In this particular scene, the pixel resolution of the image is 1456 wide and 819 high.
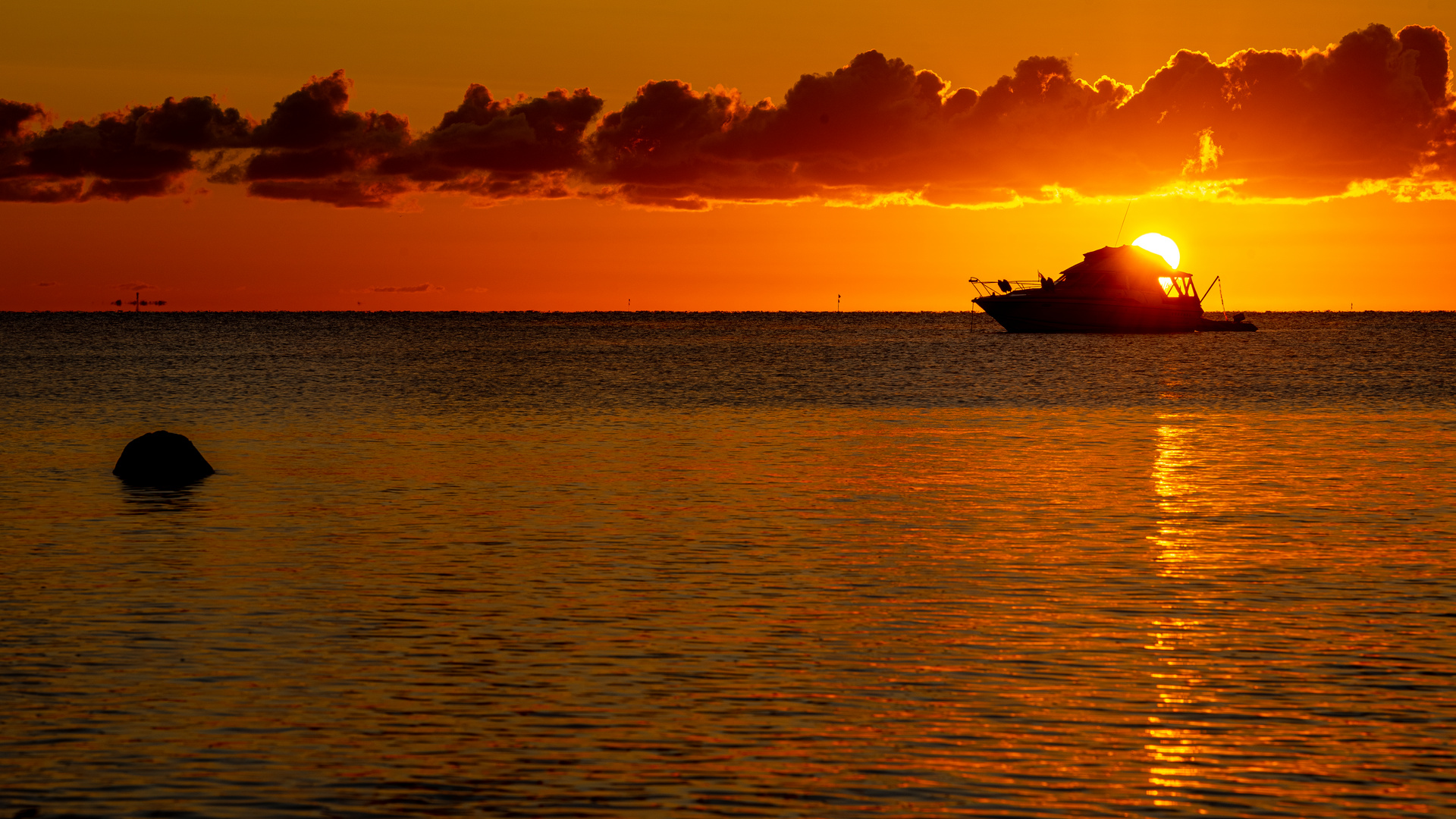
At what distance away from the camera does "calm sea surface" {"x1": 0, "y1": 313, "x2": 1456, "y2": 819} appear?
1068 centimetres

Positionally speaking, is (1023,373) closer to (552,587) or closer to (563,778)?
(552,587)

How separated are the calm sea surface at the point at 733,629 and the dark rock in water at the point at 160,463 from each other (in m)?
0.62

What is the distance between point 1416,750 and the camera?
11320 millimetres

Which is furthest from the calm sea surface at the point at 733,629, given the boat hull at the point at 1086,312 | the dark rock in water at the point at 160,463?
the boat hull at the point at 1086,312

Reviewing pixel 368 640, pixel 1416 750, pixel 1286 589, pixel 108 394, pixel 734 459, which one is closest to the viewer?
pixel 1416 750

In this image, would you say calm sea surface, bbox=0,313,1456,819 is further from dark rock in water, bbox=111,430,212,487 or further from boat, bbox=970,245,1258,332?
boat, bbox=970,245,1258,332

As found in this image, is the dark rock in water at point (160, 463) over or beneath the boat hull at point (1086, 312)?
beneath

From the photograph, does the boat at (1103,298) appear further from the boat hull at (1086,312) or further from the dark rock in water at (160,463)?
the dark rock in water at (160,463)

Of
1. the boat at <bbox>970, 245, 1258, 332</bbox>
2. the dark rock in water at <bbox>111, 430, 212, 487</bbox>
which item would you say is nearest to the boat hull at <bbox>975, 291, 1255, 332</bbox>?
the boat at <bbox>970, 245, 1258, 332</bbox>

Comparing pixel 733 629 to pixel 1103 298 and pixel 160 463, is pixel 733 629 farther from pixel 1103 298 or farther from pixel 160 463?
pixel 1103 298

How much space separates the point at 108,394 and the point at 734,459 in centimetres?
4277

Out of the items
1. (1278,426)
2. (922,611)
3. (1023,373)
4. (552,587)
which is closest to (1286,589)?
(922,611)

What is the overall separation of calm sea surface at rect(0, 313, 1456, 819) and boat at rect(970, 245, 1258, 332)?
103 meters

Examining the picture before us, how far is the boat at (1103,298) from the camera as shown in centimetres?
14250
